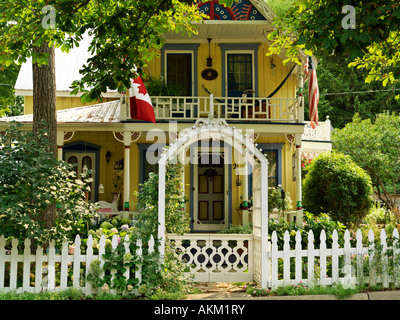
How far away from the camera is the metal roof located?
1426 cm

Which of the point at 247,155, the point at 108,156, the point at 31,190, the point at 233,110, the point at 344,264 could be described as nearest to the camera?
the point at 31,190

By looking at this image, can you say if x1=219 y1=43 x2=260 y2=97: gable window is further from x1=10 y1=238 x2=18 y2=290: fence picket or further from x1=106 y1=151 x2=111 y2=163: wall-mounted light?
x1=10 y1=238 x2=18 y2=290: fence picket

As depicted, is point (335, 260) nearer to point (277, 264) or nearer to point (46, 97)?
point (277, 264)

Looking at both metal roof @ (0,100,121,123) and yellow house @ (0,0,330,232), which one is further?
yellow house @ (0,0,330,232)

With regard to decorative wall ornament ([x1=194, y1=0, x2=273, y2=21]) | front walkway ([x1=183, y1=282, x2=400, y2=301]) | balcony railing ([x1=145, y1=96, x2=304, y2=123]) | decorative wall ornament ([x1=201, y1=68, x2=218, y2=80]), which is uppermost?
decorative wall ornament ([x1=194, y1=0, x2=273, y2=21])

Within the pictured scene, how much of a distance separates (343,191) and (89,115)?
8.28 meters

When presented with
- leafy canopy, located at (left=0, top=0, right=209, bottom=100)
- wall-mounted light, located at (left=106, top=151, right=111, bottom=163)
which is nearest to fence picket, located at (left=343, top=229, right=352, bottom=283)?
leafy canopy, located at (left=0, top=0, right=209, bottom=100)

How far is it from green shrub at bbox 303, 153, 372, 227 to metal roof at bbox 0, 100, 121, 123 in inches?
266

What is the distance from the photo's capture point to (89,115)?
14828mm

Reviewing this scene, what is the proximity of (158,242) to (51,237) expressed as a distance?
1.82 metres

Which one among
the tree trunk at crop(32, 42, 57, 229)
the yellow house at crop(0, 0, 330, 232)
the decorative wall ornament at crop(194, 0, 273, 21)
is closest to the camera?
the tree trunk at crop(32, 42, 57, 229)

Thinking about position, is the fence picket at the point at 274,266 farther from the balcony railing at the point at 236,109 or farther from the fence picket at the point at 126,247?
the balcony railing at the point at 236,109

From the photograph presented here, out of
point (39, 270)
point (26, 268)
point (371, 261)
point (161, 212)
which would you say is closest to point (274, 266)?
point (371, 261)
